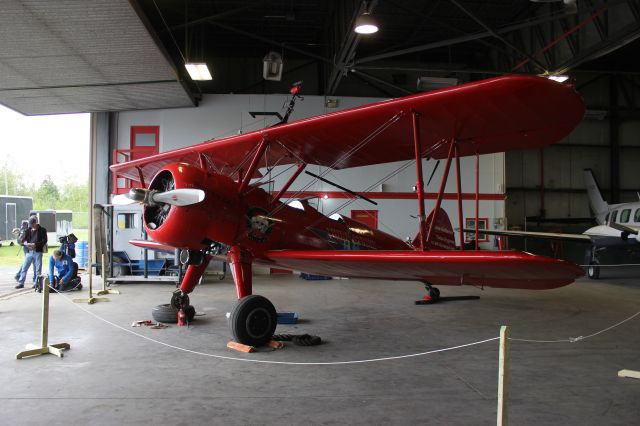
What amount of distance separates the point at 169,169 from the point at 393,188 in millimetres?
10698

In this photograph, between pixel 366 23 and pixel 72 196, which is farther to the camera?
pixel 72 196

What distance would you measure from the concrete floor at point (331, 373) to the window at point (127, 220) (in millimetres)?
4487

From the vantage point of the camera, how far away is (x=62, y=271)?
1066cm

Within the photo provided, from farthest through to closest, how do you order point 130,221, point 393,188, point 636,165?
point 636,165, point 393,188, point 130,221

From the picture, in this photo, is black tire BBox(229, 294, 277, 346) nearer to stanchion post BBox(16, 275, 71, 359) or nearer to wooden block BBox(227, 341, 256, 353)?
wooden block BBox(227, 341, 256, 353)

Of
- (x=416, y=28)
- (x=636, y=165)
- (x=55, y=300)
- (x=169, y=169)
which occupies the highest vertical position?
(x=416, y=28)

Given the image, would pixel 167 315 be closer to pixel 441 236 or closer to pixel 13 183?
pixel 441 236

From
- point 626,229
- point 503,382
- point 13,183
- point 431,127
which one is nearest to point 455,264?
point 503,382

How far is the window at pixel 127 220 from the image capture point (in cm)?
1282

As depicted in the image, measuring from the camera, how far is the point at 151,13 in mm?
13922

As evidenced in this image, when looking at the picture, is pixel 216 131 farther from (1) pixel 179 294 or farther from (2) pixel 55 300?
(1) pixel 179 294

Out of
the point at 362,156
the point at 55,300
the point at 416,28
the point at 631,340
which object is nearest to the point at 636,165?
the point at 416,28

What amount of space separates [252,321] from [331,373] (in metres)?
1.33

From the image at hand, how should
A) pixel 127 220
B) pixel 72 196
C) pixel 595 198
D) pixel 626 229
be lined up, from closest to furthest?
1. pixel 127 220
2. pixel 626 229
3. pixel 595 198
4. pixel 72 196
